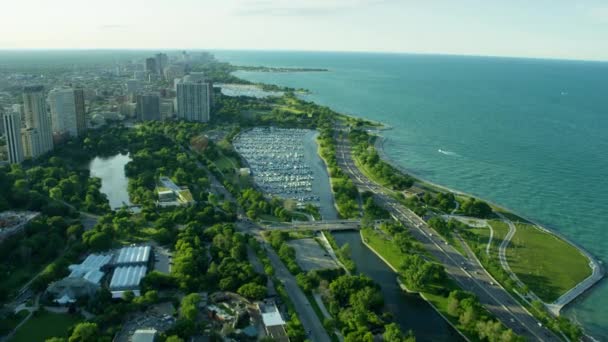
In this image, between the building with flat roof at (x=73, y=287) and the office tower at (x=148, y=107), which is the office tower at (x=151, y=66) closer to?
the office tower at (x=148, y=107)

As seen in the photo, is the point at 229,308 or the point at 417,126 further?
the point at 417,126

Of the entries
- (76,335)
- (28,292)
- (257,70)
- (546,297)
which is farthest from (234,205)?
(257,70)

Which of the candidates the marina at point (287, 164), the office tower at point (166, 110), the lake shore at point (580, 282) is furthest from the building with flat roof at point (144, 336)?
the office tower at point (166, 110)

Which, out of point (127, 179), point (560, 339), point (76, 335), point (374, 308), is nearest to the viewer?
point (76, 335)

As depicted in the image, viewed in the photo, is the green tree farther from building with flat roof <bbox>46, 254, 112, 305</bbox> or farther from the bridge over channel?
the bridge over channel

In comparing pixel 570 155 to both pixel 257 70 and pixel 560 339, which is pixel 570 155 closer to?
pixel 560 339

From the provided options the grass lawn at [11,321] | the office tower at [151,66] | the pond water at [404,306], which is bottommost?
the pond water at [404,306]

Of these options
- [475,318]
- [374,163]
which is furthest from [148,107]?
[475,318]

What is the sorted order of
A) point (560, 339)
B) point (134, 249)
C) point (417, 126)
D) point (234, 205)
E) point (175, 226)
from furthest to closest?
point (417, 126), point (234, 205), point (175, 226), point (134, 249), point (560, 339)
